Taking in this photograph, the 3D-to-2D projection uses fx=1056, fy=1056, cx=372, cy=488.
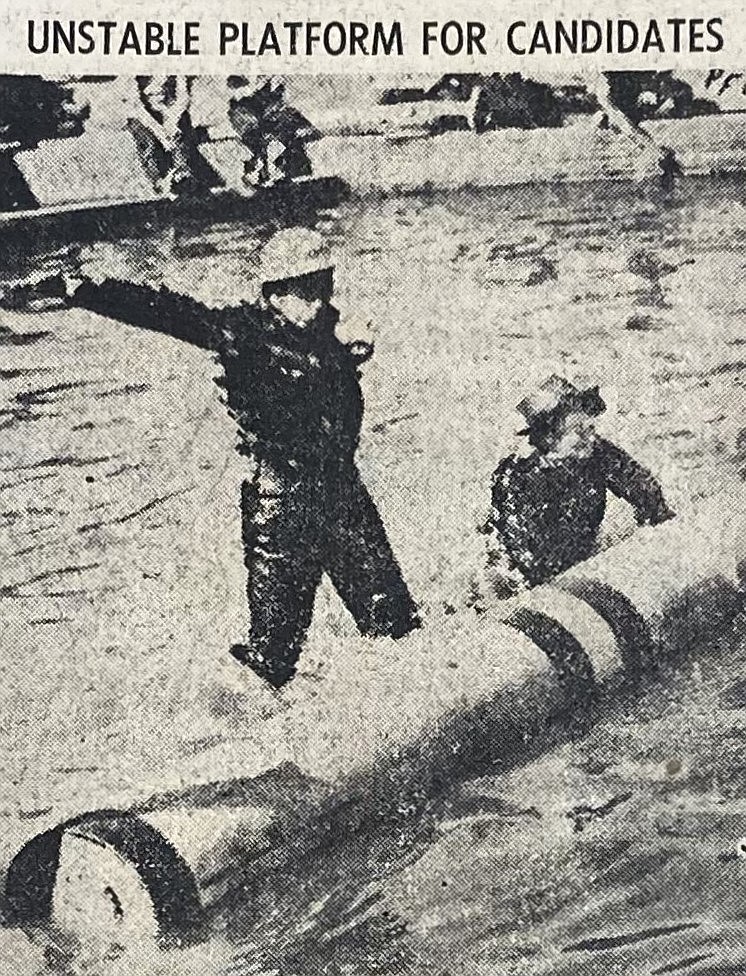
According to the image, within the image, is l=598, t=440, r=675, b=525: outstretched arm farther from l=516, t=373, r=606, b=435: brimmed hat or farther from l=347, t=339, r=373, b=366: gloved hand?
l=347, t=339, r=373, b=366: gloved hand

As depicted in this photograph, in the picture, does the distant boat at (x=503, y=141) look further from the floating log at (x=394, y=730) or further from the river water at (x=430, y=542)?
the floating log at (x=394, y=730)

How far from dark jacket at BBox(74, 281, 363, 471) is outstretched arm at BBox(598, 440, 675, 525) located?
0.17 m

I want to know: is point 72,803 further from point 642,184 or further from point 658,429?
point 642,184

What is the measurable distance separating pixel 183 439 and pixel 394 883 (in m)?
0.31

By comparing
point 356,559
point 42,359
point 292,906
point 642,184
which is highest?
point 642,184

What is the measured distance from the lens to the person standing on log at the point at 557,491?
0.69m

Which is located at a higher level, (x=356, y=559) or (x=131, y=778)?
(x=356, y=559)

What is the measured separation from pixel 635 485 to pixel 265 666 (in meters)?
0.27

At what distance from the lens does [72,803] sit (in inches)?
26.3

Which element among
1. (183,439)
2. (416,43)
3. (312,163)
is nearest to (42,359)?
(183,439)

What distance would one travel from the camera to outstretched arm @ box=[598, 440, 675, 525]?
689 millimetres

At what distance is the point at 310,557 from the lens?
68 cm

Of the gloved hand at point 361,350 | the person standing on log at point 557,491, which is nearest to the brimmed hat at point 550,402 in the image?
the person standing on log at point 557,491

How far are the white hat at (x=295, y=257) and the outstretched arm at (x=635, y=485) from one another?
22 cm
